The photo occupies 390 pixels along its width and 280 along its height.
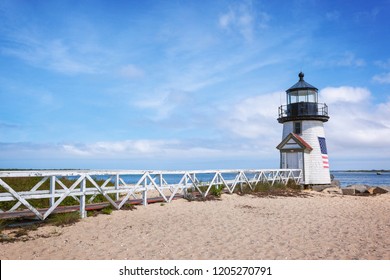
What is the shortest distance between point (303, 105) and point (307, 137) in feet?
7.58

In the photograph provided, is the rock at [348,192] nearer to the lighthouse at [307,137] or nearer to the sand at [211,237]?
the lighthouse at [307,137]

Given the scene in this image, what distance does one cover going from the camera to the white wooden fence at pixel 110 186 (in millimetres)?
8320

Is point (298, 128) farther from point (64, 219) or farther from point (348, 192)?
point (64, 219)

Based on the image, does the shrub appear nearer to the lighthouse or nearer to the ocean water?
the lighthouse

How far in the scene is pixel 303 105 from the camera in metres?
22.5

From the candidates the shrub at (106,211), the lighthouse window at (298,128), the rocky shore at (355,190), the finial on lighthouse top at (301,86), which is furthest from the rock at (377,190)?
the shrub at (106,211)

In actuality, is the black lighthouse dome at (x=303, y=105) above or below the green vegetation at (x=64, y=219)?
above

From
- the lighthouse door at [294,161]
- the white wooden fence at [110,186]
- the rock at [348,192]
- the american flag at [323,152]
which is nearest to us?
the white wooden fence at [110,186]

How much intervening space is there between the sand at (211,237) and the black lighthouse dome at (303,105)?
1233cm

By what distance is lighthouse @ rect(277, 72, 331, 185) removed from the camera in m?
22.3

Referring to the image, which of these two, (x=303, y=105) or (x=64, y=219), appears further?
(x=303, y=105)

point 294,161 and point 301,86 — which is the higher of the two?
point 301,86

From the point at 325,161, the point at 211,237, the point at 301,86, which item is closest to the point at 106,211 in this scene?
the point at 211,237
